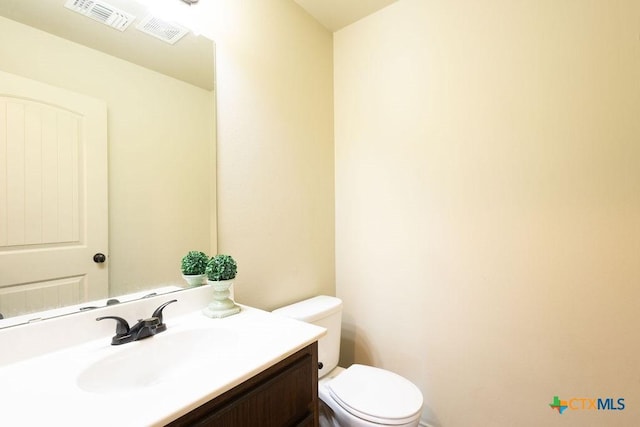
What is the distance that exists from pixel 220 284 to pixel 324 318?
0.65m

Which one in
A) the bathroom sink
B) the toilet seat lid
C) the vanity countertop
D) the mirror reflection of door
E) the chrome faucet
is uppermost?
the mirror reflection of door

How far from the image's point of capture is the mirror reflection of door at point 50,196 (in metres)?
0.81

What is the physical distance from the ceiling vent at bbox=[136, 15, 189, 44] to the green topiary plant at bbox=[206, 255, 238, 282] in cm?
92

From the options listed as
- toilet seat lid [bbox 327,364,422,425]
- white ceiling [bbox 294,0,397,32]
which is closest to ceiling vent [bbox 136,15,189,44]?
white ceiling [bbox 294,0,397,32]

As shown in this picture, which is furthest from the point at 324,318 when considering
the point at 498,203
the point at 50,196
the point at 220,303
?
the point at 50,196

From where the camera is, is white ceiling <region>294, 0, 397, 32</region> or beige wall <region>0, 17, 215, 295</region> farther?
white ceiling <region>294, 0, 397, 32</region>

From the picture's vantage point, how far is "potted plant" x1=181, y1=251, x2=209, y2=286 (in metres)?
1.19

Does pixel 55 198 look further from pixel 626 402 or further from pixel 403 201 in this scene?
pixel 626 402

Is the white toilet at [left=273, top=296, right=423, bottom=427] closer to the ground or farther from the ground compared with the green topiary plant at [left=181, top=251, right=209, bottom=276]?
closer to the ground

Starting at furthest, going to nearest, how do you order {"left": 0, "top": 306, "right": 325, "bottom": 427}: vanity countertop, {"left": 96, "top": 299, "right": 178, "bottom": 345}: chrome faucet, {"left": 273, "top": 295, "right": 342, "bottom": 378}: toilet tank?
1. {"left": 273, "top": 295, "right": 342, "bottom": 378}: toilet tank
2. {"left": 96, "top": 299, "right": 178, "bottom": 345}: chrome faucet
3. {"left": 0, "top": 306, "right": 325, "bottom": 427}: vanity countertop

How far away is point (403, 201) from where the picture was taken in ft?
5.42

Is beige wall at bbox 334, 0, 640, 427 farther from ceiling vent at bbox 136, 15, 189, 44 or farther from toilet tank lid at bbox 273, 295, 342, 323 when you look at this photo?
ceiling vent at bbox 136, 15, 189, 44

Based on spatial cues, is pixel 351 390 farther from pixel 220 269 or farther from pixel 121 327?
pixel 121 327

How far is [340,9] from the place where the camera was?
1.71 m
